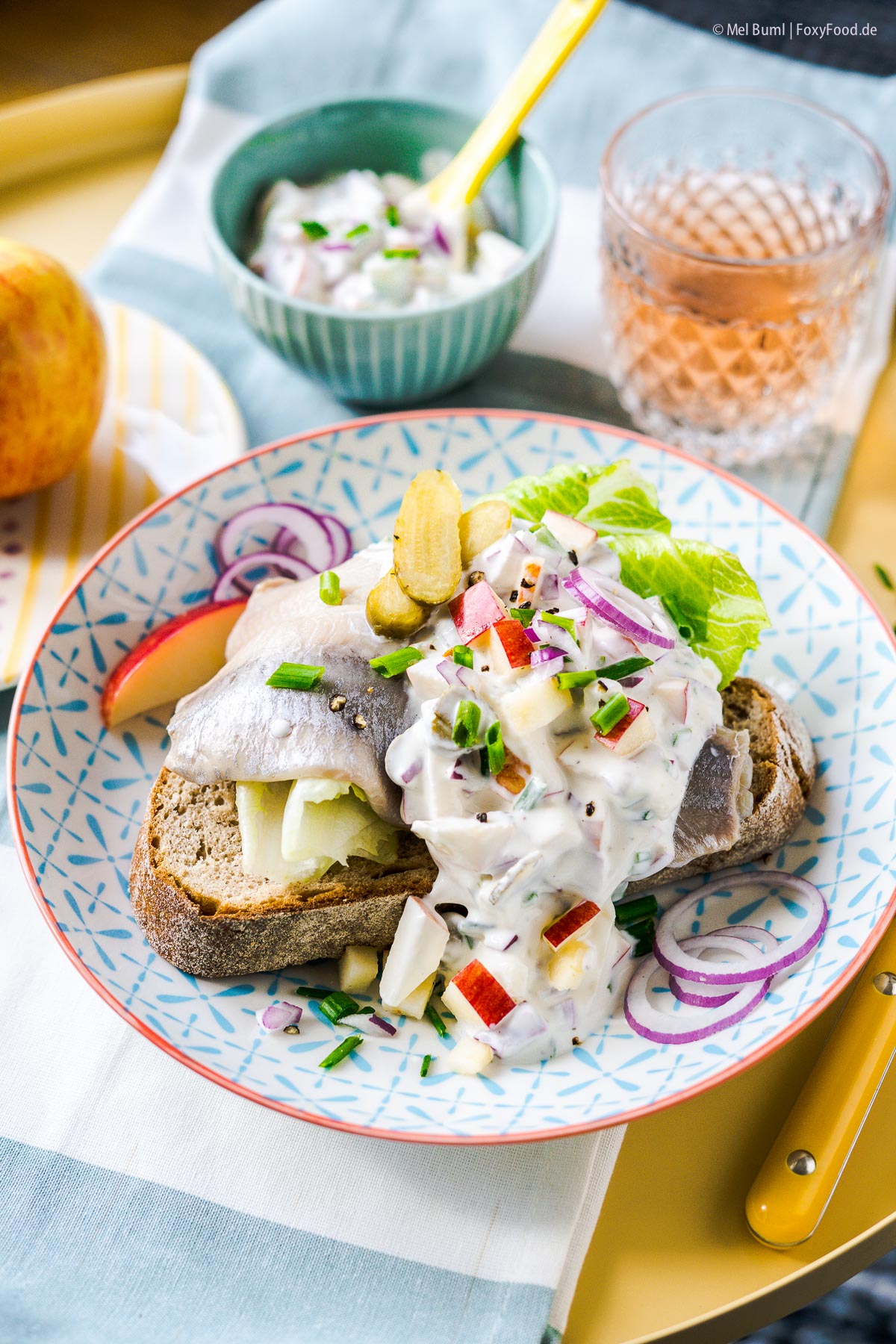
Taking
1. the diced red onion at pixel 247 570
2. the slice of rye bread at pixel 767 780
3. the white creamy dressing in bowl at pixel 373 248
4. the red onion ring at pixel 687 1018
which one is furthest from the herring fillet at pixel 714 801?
the white creamy dressing in bowl at pixel 373 248

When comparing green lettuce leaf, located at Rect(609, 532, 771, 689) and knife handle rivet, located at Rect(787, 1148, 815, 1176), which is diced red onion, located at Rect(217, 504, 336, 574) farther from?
knife handle rivet, located at Rect(787, 1148, 815, 1176)

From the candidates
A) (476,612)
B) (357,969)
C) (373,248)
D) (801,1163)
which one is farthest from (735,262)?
(801,1163)

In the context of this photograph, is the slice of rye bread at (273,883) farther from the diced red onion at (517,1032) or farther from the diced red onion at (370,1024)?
the diced red onion at (517,1032)

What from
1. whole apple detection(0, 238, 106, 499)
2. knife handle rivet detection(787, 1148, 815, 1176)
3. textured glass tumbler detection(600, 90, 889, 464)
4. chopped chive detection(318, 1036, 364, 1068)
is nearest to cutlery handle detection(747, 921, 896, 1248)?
knife handle rivet detection(787, 1148, 815, 1176)

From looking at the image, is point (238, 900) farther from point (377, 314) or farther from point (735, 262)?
point (735, 262)

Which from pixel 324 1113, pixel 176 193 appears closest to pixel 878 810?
pixel 324 1113
